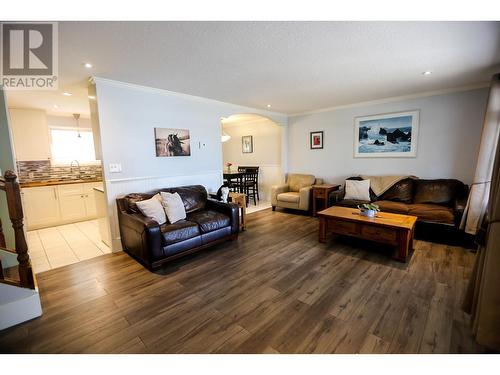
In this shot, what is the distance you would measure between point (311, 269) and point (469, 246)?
247 cm

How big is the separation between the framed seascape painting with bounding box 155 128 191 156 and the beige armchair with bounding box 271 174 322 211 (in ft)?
7.81

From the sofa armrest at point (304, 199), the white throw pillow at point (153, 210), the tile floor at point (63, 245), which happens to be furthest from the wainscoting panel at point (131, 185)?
the sofa armrest at point (304, 199)

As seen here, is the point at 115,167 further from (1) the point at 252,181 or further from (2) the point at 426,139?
(2) the point at 426,139

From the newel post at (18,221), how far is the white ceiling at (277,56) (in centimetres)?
132

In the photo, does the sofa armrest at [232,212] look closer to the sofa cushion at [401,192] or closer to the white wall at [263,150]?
the sofa cushion at [401,192]

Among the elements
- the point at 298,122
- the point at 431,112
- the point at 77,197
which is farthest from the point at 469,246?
the point at 77,197

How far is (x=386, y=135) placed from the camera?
473 centimetres

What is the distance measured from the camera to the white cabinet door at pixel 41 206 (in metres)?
4.41

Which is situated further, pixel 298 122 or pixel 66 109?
pixel 298 122

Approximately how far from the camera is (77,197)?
195 inches

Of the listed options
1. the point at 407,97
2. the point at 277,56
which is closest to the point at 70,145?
the point at 277,56

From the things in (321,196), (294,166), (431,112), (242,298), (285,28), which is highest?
(285,28)

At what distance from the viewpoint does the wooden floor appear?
168 cm
